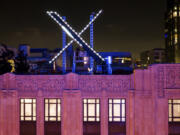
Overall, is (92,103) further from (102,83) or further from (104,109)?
(102,83)

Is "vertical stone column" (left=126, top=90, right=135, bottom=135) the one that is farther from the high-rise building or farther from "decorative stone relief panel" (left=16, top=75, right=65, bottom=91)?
the high-rise building

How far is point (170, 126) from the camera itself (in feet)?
62.7

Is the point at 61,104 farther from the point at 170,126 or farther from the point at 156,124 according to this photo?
the point at 170,126

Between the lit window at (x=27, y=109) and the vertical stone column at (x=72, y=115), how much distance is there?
2.82m

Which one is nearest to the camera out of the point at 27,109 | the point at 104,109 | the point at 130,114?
the point at 130,114

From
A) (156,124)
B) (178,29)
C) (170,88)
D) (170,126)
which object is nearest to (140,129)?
(156,124)

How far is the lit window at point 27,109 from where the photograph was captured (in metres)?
19.2

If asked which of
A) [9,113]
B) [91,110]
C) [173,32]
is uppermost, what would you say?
[173,32]

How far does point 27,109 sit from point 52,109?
2.13 m

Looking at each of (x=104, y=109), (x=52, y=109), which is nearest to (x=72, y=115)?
(x=52, y=109)

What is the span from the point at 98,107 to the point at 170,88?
20.0 feet

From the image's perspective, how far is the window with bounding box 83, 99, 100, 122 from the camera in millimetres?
19125

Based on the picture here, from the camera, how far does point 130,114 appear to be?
1831 centimetres

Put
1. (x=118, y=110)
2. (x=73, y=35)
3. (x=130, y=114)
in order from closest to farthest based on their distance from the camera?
(x=130, y=114)
(x=118, y=110)
(x=73, y=35)
